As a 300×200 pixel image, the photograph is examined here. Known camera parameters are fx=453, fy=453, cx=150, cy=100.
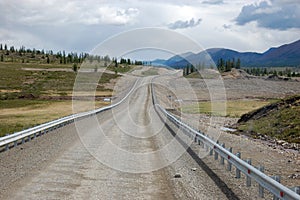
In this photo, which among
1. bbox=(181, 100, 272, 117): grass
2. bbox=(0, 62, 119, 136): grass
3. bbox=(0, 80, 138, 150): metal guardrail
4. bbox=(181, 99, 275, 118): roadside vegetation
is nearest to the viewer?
bbox=(0, 80, 138, 150): metal guardrail

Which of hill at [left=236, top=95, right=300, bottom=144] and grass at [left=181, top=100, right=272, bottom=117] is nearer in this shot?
hill at [left=236, top=95, right=300, bottom=144]

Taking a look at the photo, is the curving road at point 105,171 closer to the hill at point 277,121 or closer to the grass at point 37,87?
the hill at point 277,121

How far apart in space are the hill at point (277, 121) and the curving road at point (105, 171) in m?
8.36

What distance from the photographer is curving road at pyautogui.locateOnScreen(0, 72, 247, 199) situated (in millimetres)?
10117

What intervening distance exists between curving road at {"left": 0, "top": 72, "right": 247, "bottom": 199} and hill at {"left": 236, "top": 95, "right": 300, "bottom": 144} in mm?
8356

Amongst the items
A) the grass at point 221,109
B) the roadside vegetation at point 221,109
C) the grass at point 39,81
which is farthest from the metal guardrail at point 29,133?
the grass at point 39,81

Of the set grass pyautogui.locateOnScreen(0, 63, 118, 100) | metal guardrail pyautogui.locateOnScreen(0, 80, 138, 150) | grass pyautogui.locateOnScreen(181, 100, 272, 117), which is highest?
metal guardrail pyautogui.locateOnScreen(0, 80, 138, 150)

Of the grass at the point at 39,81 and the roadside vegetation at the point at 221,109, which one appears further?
the grass at the point at 39,81

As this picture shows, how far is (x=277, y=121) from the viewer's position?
29719mm

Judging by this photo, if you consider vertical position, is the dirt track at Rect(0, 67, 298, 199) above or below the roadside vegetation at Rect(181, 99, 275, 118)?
above

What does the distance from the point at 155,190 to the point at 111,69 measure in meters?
125

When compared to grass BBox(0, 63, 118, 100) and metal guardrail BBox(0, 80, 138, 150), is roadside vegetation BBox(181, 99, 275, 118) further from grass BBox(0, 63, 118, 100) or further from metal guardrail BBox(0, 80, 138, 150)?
grass BBox(0, 63, 118, 100)

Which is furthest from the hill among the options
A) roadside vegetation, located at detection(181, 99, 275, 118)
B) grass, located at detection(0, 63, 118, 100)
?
grass, located at detection(0, 63, 118, 100)

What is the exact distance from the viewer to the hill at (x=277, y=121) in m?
25.9
